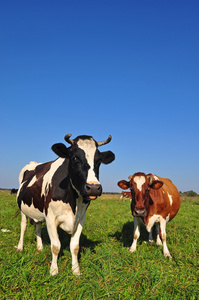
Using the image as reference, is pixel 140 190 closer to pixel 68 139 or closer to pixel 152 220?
pixel 152 220

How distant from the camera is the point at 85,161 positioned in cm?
517

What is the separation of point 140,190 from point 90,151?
2435mm

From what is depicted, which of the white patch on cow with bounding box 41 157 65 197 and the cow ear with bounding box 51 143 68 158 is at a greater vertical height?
the cow ear with bounding box 51 143 68 158

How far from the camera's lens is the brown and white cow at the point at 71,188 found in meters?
5.11

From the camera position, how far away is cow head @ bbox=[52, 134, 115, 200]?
4.82m

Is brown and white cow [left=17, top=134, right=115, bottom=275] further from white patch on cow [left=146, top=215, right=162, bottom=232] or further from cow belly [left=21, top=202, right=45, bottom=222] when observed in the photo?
white patch on cow [left=146, top=215, right=162, bottom=232]

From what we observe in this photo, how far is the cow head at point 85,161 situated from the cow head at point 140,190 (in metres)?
1.68

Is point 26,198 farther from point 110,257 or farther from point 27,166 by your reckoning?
point 110,257

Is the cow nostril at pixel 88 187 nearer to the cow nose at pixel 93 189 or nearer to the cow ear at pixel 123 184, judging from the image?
the cow nose at pixel 93 189

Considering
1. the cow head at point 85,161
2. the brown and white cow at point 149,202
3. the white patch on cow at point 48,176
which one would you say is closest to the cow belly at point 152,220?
the brown and white cow at point 149,202

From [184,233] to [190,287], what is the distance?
5160 millimetres

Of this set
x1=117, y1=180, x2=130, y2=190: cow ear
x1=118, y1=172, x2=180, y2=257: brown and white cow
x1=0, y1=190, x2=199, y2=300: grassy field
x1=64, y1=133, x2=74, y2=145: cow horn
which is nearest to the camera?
x1=0, y1=190, x2=199, y2=300: grassy field

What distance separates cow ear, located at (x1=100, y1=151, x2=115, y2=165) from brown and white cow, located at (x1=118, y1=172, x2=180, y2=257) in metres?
1.64

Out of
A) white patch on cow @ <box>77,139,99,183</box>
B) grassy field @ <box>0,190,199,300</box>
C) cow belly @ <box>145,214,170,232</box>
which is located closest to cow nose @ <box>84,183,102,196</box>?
white patch on cow @ <box>77,139,99,183</box>
